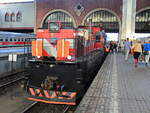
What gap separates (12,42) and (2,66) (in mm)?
6044

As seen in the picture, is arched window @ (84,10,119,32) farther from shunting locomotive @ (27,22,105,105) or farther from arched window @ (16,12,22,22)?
shunting locomotive @ (27,22,105,105)

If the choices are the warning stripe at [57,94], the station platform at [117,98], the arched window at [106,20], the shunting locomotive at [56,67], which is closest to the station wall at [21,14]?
the arched window at [106,20]

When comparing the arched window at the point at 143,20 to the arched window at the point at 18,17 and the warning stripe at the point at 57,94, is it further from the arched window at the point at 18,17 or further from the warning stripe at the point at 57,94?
the warning stripe at the point at 57,94

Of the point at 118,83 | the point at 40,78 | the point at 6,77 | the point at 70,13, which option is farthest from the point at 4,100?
the point at 70,13

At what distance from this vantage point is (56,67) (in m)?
6.60

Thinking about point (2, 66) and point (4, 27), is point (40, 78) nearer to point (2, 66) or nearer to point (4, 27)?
point (2, 66)

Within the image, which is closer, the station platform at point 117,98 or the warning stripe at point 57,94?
the station platform at point 117,98

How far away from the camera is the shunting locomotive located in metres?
6.50

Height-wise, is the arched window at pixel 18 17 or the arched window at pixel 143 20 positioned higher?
the arched window at pixel 18 17

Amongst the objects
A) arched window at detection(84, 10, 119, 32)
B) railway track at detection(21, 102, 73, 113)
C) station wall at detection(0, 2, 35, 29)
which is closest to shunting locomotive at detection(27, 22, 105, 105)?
railway track at detection(21, 102, 73, 113)

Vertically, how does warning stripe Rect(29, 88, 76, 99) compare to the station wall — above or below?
below

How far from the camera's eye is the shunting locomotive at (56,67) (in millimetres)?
6500

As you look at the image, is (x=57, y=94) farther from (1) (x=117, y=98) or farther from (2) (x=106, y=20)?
(2) (x=106, y=20)

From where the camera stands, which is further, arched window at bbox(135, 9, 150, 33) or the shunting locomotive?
arched window at bbox(135, 9, 150, 33)
